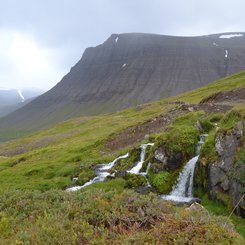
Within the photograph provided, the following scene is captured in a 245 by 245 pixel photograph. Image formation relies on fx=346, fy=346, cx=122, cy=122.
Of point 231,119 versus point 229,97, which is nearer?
point 231,119

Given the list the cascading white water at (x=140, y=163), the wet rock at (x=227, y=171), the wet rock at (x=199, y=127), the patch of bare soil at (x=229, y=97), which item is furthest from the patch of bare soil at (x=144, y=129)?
the wet rock at (x=227, y=171)

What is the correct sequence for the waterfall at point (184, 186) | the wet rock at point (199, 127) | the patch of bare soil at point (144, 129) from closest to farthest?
the waterfall at point (184, 186), the wet rock at point (199, 127), the patch of bare soil at point (144, 129)

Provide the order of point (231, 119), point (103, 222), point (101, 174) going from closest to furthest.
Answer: point (103, 222), point (231, 119), point (101, 174)

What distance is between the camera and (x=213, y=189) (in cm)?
2670

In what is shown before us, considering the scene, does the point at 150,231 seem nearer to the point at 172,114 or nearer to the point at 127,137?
the point at 127,137

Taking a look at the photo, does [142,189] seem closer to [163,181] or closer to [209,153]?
[163,181]

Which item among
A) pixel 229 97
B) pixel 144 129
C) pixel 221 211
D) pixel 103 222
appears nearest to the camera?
pixel 103 222

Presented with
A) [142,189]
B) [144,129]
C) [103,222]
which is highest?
[103,222]

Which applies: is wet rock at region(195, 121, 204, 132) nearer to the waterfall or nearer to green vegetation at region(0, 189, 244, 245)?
the waterfall

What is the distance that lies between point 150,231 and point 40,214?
14.4 feet

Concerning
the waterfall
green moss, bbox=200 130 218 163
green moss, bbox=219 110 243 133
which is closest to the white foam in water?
the waterfall

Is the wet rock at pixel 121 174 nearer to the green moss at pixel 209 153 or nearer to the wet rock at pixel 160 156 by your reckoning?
the wet rock at pixel 160 156

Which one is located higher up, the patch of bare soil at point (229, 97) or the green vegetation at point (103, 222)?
the green vegetation at point (103, 222)

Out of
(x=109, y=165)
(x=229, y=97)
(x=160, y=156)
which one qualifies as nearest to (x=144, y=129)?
(x=109, y=165)
